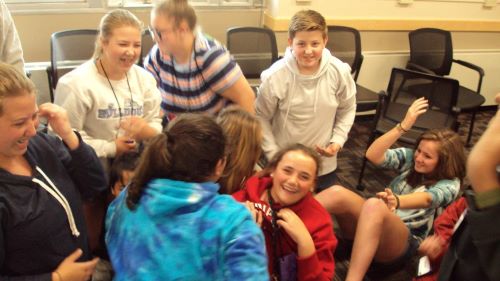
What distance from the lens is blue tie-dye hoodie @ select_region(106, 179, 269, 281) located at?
931 mm

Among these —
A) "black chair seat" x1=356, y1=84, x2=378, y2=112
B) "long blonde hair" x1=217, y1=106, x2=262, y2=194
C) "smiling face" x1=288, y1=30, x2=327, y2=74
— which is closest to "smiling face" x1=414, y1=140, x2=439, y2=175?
"smiling face" x1=288, y1=30, x2=327, y2=74

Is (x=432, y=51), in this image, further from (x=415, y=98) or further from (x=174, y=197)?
(x=174, y=197)

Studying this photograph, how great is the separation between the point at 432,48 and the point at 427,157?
2163 mm

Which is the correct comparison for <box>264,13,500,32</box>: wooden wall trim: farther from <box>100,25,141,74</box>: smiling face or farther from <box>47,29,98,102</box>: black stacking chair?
<box>100,25,141,74</box>: smiling face

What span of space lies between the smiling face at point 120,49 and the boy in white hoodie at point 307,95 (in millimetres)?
673

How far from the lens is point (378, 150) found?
2.10m

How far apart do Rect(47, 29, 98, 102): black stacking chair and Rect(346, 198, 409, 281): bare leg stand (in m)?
2.14

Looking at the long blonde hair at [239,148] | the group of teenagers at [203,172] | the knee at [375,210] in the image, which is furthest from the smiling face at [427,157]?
the long blonde hair at [239,148]

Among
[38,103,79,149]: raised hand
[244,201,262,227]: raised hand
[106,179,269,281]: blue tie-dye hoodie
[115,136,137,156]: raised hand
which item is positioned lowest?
[244,201,262,227]: raised hand

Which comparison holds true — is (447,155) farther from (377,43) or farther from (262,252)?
(377,43)

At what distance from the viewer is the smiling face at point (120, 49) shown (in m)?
1.61

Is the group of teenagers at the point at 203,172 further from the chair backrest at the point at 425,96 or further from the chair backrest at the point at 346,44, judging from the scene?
the chair backrest at the point at 346,44

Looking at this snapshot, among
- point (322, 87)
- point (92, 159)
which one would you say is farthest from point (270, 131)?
point (92, 159)

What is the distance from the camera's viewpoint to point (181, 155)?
972 mm
